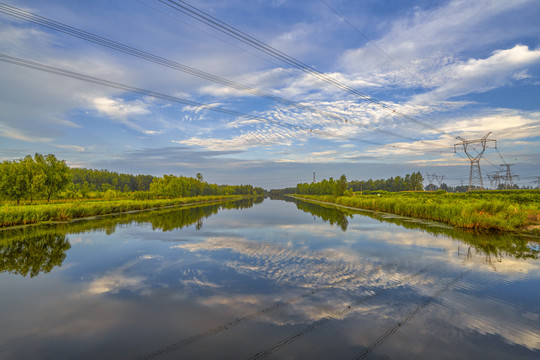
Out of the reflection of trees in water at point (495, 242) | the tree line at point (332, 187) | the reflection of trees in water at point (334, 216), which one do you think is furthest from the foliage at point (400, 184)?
the reflection of trees in water at point (495, 242)

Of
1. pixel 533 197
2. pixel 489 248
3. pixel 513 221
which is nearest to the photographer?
pixel 489 248

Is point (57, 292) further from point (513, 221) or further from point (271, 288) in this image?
point (513, 221)

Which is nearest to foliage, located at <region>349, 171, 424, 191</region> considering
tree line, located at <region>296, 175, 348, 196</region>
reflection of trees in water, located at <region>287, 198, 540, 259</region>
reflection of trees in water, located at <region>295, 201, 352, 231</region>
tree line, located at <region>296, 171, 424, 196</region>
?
tree line, located at <region>296, 171, 424, 196</region>

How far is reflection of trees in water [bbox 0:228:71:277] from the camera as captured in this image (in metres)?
11.2

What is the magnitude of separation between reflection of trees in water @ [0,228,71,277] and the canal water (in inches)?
4.3

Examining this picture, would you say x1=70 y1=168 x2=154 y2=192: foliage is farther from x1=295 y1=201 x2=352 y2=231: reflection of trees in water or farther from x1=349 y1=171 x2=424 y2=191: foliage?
x1=349 y1=171 x2=424 y2=191: foliage

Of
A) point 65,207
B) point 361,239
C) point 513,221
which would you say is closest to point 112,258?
point 361,239

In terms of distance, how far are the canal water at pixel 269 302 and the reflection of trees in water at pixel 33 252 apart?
109 millimetres

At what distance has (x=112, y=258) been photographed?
13.0m

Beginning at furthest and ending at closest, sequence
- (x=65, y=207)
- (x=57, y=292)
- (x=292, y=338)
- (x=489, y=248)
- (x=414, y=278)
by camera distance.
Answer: (x=65, y=207) < (x=489, y=248) < (x=414, y=278) < (x=57, y=292) < (x=292, y=338)

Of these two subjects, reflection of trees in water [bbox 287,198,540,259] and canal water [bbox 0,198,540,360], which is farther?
reflection of trees in water [bbox 287,198,540,259]

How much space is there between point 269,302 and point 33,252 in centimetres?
1474

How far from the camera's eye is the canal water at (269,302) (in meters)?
5.46

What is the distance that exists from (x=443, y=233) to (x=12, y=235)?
110ft
